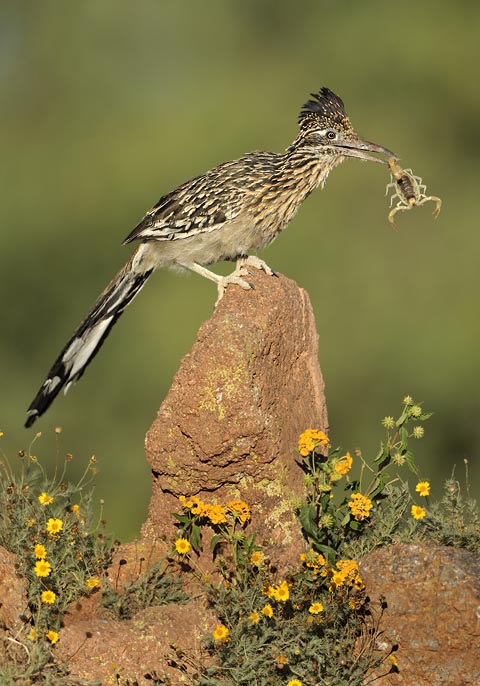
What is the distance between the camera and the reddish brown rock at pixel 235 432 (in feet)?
23.4

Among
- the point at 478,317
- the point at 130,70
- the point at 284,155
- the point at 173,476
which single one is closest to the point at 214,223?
the point at 284,155

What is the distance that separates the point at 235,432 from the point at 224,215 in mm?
2047

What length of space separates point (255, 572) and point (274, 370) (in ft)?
4.43

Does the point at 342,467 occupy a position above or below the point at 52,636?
above

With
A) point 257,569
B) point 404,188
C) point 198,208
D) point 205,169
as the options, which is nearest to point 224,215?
point 198,208

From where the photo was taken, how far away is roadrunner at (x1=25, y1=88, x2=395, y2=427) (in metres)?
8.49

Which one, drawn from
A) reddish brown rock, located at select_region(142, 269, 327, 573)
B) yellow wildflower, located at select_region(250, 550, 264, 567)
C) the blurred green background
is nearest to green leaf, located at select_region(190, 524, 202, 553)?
reddish brown rock, located at select_region(142, 269, 327, 573)

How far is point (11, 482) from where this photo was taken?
724 cm

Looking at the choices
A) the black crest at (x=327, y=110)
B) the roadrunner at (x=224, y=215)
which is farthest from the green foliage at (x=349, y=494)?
the black crest at (x=327, y=110)

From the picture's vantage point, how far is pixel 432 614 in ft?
21.0

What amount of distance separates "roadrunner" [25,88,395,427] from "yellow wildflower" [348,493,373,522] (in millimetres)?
2199

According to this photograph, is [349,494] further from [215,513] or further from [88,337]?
[88,337]

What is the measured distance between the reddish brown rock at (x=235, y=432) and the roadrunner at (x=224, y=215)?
111cm

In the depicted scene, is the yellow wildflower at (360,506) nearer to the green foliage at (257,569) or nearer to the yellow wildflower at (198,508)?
the green foliage at (257,569)
